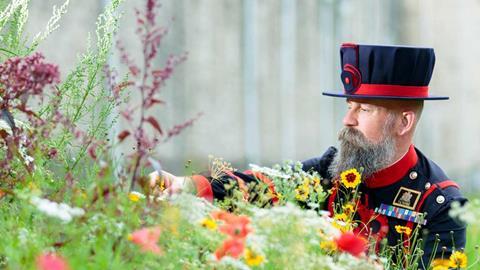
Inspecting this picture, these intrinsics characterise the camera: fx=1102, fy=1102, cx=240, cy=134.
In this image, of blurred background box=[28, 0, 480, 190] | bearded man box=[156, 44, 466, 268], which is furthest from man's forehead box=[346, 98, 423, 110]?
blurred background box=[28, 0, 480, 190]

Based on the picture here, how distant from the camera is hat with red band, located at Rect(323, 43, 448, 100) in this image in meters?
3.12

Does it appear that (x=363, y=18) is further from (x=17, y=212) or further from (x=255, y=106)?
(x=17, y=212)

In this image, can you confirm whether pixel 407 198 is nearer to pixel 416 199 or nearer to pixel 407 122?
pixel 416 199

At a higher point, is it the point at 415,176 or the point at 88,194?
the point at 88,194

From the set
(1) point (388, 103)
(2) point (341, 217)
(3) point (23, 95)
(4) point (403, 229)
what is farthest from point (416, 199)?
(3) point (23, 95)

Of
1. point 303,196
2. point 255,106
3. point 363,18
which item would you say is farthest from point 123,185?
point 363,18

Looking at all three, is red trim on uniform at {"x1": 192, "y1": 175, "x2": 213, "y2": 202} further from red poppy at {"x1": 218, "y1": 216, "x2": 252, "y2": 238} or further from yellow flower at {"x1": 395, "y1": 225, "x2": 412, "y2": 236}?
red poppy at {"x1": 218, "y1": 216, "x2": 252, "y2": 238}

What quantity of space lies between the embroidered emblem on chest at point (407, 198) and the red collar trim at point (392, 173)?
0.06 m

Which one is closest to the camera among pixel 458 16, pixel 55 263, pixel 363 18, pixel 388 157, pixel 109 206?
pixel 55 263

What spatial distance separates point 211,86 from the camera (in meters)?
7.70

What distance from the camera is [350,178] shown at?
9.91 ft

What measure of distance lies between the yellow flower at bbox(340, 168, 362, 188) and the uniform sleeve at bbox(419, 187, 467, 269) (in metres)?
0.22

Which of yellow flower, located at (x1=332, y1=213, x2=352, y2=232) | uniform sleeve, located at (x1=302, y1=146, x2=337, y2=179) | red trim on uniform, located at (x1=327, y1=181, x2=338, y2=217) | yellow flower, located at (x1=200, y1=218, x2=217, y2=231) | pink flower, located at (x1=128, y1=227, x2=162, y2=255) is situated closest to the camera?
pink flower, located at (x1=128, y1=227, x2=162, y2=255)

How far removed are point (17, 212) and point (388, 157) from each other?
1.26 metres
